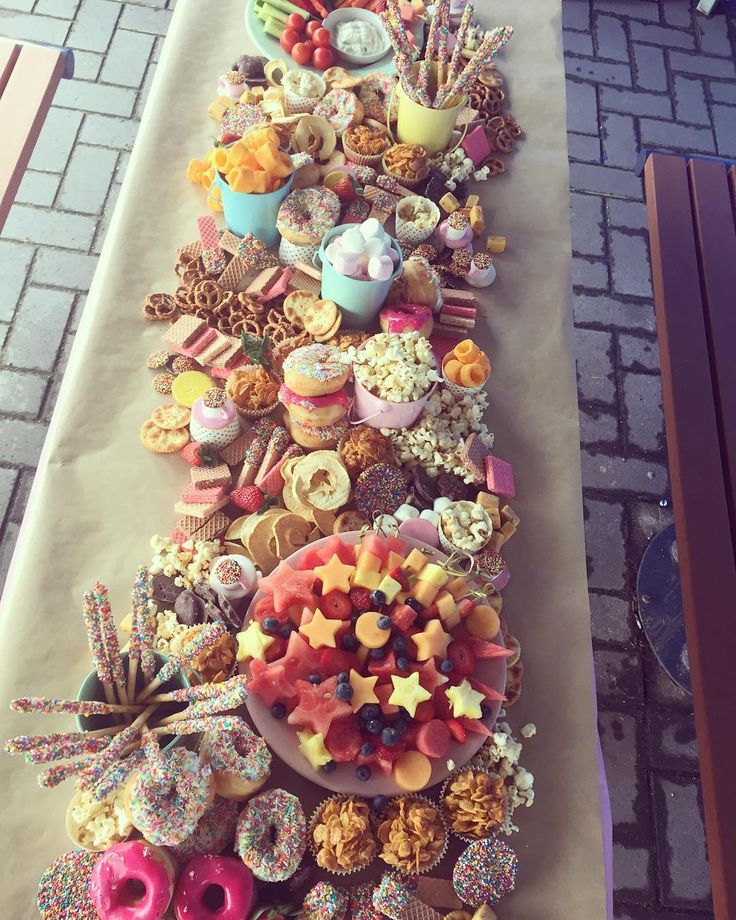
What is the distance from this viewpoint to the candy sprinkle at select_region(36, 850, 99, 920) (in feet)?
3.67

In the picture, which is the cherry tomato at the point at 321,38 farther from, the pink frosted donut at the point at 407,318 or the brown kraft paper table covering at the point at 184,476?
the pink frosted donut at the point at 407,318

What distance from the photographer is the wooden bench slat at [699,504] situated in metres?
1.43

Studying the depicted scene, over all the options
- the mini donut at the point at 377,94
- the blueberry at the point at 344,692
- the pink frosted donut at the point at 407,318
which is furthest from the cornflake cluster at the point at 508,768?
the mini donut at the point at 377,94

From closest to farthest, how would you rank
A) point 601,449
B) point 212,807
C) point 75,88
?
1. point 212,807
2. point 601,449
3. point 75,88

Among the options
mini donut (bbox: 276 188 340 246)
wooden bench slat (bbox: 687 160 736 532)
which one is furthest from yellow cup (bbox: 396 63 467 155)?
wooden bench slat (bbox: 687 160 736 532)

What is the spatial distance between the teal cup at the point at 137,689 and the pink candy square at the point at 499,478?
0.77 meters

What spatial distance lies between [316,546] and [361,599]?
0.15 m

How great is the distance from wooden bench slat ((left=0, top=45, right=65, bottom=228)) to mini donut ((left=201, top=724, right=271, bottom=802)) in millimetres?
1482

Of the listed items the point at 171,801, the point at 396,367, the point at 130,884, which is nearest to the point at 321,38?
the point at 396,367

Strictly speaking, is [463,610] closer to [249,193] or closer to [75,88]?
[249,193]

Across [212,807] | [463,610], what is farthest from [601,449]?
[212,807]

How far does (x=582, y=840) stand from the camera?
1365mm

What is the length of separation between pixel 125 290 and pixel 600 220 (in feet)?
7.43

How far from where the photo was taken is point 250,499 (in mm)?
1554
